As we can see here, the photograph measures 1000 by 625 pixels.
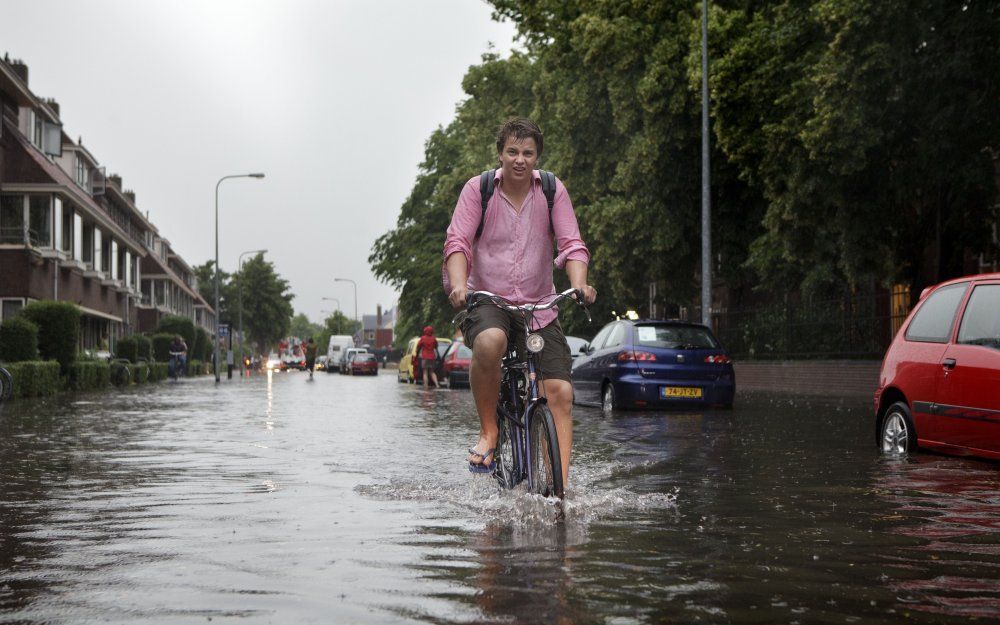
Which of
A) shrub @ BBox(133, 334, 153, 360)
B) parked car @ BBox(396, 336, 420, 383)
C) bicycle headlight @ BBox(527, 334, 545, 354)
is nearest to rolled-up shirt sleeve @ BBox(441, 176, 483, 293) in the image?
bicycle headlight @ BBox(527, 334, 545, 354)

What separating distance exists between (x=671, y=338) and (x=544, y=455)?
11915mm

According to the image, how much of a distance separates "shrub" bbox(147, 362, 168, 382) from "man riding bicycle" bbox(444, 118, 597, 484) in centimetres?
3943

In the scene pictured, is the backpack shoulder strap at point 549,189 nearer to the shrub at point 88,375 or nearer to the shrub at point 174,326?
the shrub at point 88,375

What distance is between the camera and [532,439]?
20.6ft

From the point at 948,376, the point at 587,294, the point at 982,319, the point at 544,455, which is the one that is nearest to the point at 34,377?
the point at 948,376

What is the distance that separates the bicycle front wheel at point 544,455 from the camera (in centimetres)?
605

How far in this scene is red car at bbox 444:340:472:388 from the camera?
106ft

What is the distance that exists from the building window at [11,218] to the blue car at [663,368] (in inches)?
990

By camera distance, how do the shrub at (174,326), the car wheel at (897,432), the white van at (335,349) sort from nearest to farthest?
the car wheel at (897,432) < the shrub at (174,326) < the white van at (335,349)

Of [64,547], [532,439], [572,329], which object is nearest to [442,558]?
[532,439]

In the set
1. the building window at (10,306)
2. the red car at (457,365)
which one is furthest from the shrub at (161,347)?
the red car at (457,365)

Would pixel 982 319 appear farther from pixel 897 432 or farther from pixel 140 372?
pixel 140 372

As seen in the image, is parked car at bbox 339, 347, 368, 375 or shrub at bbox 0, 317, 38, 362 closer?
shrub at bbox 0, 317, 38, 362

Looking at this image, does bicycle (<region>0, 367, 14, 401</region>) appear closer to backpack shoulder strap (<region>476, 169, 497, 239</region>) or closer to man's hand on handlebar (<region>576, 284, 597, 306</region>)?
backpack shoulder strap (<region>476, 169, 497, 239</region>)
